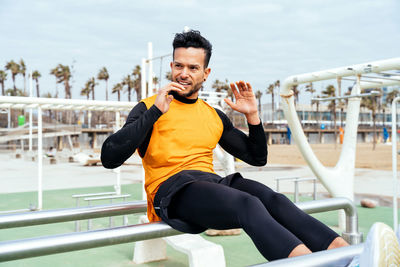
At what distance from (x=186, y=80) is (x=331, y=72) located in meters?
3.61

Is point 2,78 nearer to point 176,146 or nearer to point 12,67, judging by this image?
point 12,67

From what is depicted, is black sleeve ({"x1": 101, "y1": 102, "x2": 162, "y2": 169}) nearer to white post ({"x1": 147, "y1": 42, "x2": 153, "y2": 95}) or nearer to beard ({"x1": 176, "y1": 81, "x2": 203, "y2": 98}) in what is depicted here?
beard ({"x1": 176, "y1": 81, "x2": 203, "y2": 98})

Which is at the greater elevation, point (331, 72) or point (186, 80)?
point (331, 72)

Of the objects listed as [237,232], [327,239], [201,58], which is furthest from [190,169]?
[237,232]

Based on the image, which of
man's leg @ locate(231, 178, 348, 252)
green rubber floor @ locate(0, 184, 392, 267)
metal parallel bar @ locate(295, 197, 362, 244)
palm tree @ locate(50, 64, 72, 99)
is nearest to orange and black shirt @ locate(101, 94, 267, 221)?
man's leg @ locate(231, 178, 348, 252)

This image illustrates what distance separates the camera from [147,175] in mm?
1790

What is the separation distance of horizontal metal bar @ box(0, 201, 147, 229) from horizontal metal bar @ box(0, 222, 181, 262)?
10.7 inches

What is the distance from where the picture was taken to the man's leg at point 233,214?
1.21 metres

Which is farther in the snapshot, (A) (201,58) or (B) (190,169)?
(A) (201,58)

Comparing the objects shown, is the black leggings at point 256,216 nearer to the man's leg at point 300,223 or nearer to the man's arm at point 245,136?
the man's leg at point 300,223

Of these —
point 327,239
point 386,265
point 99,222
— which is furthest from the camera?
point 99,222

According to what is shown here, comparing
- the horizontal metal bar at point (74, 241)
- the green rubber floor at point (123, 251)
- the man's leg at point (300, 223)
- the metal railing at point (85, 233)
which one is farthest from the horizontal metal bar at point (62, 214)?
the green rubber floor at point (123, 251)

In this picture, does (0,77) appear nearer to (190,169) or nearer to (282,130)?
(282,130)

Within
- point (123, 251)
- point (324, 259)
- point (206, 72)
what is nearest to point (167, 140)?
point (206, 72)
